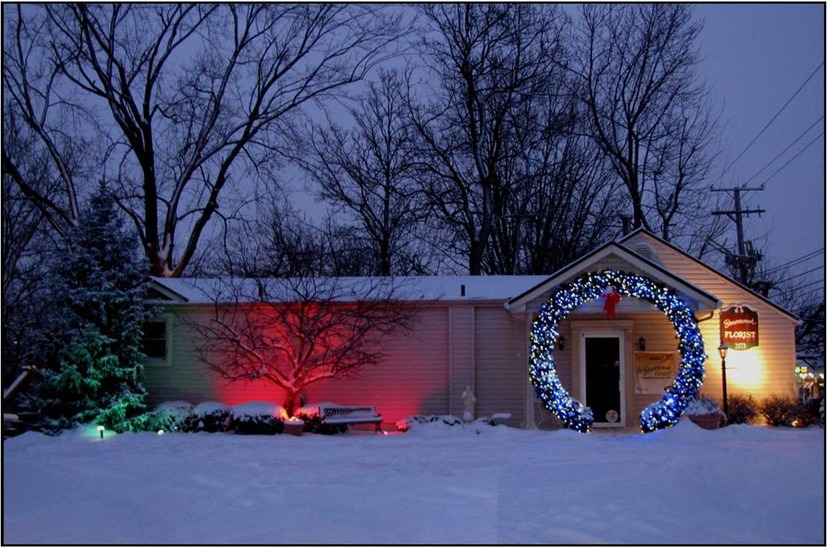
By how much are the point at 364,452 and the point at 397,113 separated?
23.2 meters

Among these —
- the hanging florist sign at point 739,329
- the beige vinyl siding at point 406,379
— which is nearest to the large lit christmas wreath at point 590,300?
the hanging florist sign at point 739,329

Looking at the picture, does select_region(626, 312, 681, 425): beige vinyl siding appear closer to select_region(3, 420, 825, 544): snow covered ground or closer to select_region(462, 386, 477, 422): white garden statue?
select_region(3, 420, 825, 544): snow covered ground

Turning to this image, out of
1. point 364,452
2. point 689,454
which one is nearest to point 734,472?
point 689,454

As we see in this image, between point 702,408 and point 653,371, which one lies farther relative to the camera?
point 653,371

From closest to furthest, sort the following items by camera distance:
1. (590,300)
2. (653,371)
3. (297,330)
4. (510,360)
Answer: (590,300)
(297,330)
(653,371)
(510,360)

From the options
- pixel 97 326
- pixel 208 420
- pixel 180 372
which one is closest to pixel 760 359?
pixel 208 420

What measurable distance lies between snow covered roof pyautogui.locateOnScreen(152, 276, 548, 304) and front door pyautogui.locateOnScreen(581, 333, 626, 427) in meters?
1.82

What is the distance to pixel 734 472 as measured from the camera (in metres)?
10.6

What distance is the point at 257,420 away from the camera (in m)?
15.8

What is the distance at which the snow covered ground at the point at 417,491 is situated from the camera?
8.09m

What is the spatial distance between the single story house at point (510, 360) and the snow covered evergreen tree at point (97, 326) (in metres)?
1.60

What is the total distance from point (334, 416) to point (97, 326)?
496cm

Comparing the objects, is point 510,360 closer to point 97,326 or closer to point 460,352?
point 460,352

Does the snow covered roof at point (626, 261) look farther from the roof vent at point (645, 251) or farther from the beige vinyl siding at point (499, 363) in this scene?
the roof vent at point (645, 251)
